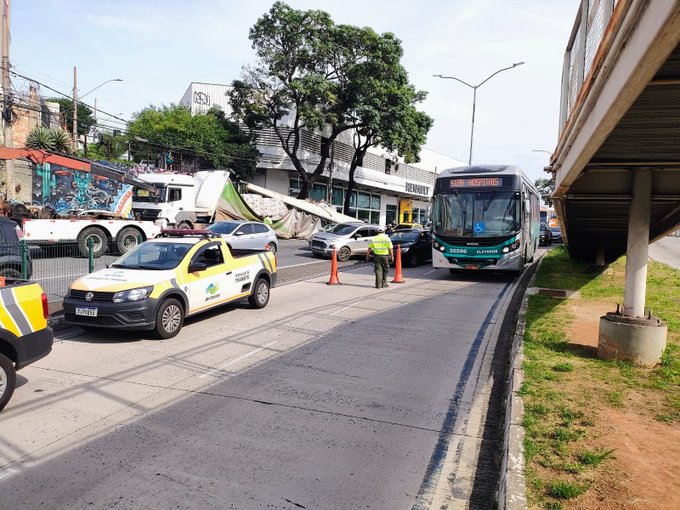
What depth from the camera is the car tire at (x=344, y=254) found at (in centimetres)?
2102

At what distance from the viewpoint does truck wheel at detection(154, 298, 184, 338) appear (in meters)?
7.88

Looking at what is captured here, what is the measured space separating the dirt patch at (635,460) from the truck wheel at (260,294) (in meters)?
6.47

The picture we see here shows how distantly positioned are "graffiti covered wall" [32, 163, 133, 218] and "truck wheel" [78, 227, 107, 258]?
229 centimetres

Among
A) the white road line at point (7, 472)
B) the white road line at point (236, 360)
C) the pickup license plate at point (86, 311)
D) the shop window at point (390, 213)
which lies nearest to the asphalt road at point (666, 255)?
the white road line at point (236, 360)

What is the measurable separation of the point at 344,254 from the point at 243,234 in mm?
4277

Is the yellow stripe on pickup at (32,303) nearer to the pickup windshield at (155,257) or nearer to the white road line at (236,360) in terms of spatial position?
the white road line at (236,360)

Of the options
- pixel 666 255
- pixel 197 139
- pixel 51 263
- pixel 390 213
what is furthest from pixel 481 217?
pixel 390 213

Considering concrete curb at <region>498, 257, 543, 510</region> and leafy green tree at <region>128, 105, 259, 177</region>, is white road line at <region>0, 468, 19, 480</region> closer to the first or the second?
concrete curb at <region>498, 257, 543, 510</region>

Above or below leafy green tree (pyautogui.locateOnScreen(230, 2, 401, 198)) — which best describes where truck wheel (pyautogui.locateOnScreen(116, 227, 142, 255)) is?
below

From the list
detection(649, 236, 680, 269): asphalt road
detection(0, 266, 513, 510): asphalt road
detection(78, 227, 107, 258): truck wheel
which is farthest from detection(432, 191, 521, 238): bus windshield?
detection(649, 236, 680, 269): asphalt road

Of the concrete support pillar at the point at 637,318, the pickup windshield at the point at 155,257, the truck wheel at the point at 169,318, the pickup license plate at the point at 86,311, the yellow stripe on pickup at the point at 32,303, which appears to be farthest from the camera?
the pickup windshield at the point at 155,257

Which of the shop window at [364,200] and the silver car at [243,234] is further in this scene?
the shop window at [364,200]

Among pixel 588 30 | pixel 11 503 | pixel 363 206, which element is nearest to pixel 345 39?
pixel 363 206

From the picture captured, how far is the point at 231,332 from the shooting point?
28.5 ft
